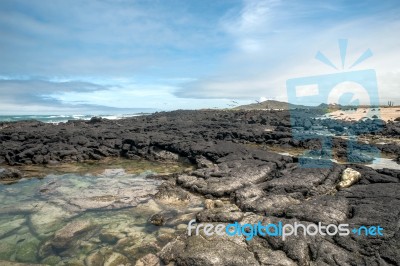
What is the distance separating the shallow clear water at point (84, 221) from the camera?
745 cm

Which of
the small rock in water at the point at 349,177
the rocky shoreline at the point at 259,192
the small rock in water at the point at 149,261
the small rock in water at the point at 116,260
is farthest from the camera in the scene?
the small rock in water at the point at 349,177

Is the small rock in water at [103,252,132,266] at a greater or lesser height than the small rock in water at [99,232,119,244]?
lesser

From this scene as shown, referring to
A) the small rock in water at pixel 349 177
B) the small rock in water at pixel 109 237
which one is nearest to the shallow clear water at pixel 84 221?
the small rock in water at pixel 109 237

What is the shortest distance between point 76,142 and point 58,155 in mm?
2851

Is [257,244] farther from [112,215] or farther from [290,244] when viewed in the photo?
[112,215]

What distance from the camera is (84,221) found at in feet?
30.5

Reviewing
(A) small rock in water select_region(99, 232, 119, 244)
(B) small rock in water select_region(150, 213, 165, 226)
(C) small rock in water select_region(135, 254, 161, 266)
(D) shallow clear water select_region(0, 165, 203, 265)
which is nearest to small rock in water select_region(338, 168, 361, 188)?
(D) shallow clear water select_region(0, 165, 203, 265)

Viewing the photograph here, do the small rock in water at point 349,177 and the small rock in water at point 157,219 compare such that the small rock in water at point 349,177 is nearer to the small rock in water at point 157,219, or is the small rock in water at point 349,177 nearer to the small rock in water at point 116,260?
the small rock in water at point 157,219

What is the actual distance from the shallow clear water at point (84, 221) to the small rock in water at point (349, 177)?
5.43m

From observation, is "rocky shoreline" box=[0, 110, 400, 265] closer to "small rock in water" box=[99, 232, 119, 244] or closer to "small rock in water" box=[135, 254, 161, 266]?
"small rock in water" box=[135, 254, 161, 266]

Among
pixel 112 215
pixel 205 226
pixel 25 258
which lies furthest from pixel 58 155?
pixel 205 226

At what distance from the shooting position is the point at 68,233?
8453 millimetres

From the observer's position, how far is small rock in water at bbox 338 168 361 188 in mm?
11180

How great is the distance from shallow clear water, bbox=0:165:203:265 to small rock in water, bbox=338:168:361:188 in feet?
17.8
